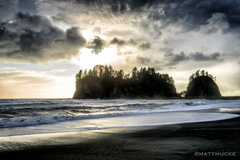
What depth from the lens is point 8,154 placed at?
151 inches

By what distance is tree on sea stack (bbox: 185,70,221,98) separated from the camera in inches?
6459

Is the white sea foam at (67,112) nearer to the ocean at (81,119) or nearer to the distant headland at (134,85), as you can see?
the ocean at (81,119)

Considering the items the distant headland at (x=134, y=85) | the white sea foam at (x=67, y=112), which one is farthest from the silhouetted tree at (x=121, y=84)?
the white sea foam at (x=67, y=112)

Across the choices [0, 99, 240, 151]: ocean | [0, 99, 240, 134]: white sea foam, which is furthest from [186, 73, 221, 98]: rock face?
[0, 99, 240, 151]: ocean

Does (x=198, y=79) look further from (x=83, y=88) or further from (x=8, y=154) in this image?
(x=8, y=154)

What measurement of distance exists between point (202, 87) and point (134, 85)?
60265 mm

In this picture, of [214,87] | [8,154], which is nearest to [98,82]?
[214,87]

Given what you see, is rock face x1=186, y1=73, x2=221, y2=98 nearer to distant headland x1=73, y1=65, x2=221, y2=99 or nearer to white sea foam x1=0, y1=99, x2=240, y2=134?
distant headland x1=73, y1=65, x2=221, y2=99

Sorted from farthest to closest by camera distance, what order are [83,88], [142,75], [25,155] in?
1. [142,75]
2. [83,88]
3. [25,155]

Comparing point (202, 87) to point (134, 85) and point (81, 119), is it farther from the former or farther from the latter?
point (81, 119)

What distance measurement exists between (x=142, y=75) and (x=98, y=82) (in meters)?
41.9

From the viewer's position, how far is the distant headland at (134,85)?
162500 mm

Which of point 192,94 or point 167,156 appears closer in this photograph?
point 167,156

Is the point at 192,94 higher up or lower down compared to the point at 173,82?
lower down
